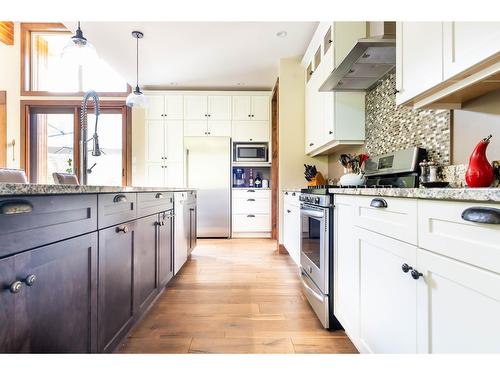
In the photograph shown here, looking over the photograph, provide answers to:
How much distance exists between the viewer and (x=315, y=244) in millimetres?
1706

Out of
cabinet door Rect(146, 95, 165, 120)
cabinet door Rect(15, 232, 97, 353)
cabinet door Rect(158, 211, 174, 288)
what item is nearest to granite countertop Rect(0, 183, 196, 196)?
cabinet door Rect(15, 232, 97, 353)

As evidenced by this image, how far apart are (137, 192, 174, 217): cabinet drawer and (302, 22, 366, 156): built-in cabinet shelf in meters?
1.64

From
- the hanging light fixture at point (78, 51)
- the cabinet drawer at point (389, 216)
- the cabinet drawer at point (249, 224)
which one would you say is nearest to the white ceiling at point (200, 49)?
the hanging light fixture at point (78, 51)

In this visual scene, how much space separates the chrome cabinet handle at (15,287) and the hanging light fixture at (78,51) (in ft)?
4.71

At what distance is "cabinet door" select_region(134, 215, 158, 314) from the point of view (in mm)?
1399

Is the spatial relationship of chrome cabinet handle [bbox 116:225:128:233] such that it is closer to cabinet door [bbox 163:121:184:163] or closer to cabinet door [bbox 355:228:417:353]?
cabinet door [bbox 355:228:417:353]

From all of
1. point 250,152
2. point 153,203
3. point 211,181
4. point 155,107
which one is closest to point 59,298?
point 153,203

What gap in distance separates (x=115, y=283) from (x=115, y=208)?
0.34 meters

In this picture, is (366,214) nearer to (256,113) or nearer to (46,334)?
(46,334)

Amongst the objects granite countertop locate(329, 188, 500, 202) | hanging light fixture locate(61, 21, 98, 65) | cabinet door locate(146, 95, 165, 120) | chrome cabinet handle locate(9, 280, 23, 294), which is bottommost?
chrome cabinet handle locate(9, 280, 23, 294)

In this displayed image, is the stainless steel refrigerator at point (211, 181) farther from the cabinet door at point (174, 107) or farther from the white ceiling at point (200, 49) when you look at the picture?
the white ceiling at point (200, 49)

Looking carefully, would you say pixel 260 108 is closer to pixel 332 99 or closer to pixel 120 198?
pixel 332 99

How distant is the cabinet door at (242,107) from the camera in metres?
4.35

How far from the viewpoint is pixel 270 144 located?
4270mm
